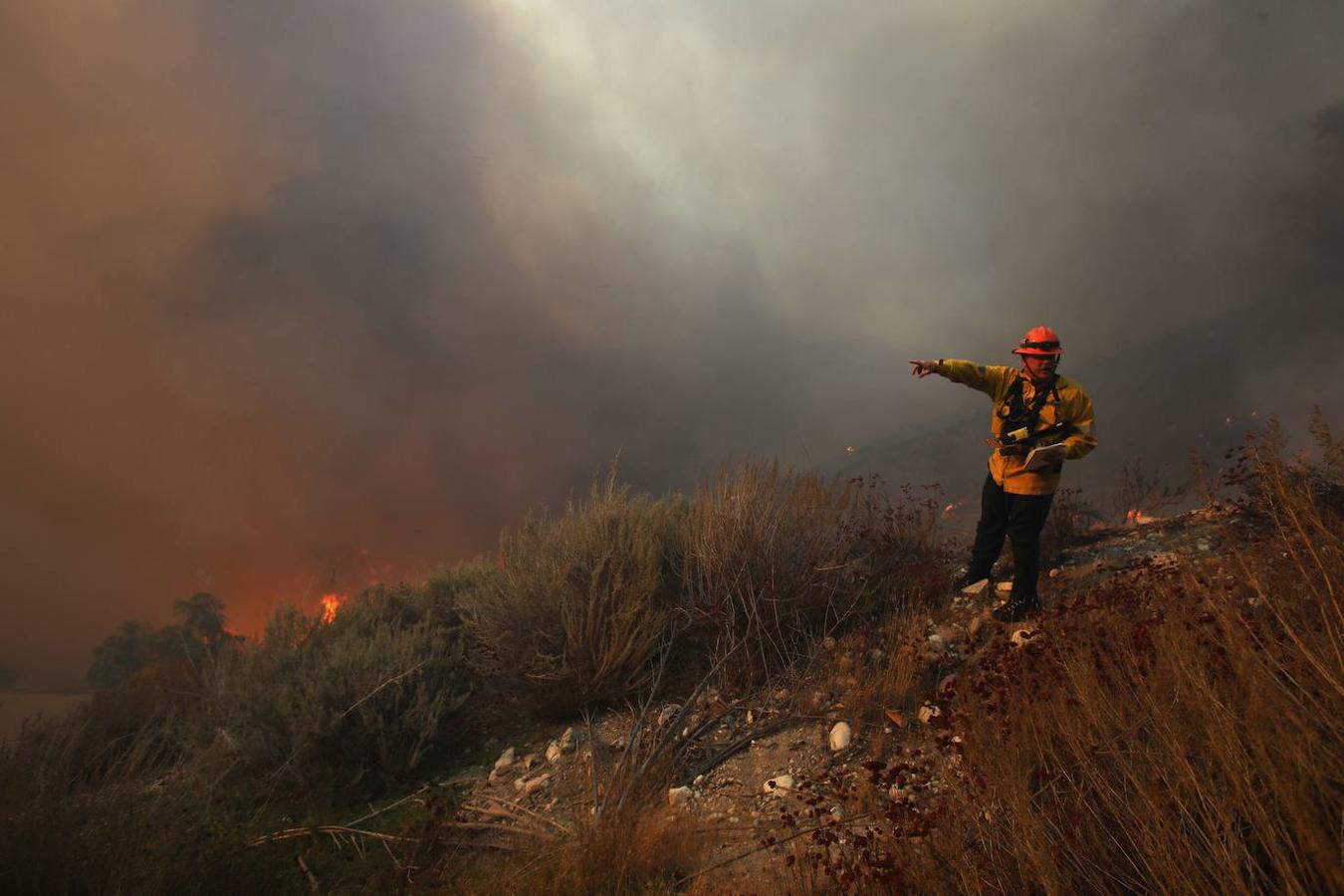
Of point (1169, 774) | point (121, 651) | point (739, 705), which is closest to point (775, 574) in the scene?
point (739, 705)

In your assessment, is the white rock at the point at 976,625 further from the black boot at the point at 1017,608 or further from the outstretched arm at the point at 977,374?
the outstretched arm at the point at 977,374

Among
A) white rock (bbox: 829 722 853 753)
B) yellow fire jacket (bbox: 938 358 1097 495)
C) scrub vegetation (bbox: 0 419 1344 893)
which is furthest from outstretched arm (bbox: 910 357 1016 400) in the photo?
white rock (bbox: 829 722 853 753)

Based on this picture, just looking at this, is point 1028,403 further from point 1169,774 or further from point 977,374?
point 1169,774

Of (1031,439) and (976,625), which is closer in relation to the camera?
(976,625)

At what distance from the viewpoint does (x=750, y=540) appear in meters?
5.57

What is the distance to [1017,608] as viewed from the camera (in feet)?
16.9

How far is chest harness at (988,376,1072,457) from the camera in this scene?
521cm

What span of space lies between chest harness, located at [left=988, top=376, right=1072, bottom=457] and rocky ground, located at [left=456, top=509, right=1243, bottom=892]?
118 cm

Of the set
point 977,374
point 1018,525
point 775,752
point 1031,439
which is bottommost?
point 775,752

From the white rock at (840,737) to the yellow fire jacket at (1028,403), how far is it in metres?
2.64

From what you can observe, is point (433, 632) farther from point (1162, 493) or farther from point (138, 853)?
point (1162, 493)

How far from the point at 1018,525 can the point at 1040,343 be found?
1.52m

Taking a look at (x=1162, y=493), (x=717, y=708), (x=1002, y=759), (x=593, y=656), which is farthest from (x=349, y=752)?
(x=1162, y=493)

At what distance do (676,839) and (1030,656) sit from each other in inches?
86.0
